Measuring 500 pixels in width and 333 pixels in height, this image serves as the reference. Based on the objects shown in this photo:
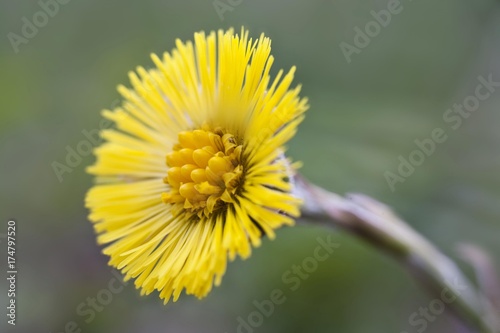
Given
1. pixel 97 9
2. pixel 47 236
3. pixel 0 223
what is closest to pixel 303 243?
pixel 47 236

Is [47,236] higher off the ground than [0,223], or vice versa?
[0,223]

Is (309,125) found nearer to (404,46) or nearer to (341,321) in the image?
(404,46)
